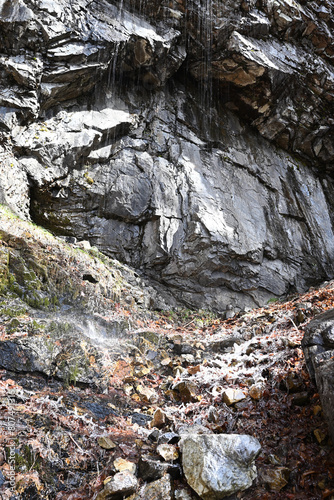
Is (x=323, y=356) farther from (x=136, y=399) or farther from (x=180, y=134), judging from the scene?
(x=180, y=134)

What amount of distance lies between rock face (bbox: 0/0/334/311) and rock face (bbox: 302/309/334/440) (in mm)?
6385

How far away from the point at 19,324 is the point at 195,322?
17.2ft

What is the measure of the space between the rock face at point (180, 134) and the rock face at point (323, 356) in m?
6.38

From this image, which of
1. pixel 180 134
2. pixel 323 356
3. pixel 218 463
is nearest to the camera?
pixel 218 463

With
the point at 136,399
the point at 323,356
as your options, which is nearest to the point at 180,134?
the point at 136,399

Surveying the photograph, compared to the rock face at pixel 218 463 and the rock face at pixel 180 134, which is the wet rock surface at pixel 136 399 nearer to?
the rock face at pixel 218 463

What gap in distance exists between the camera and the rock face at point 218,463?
2.86m

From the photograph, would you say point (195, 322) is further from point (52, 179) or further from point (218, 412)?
point (52, 179)

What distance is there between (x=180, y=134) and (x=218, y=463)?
1163 cm

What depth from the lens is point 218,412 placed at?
166 inches

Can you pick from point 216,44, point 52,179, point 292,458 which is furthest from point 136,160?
point 292,458

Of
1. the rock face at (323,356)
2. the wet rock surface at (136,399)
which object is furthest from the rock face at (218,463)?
the rock face at (323,356)

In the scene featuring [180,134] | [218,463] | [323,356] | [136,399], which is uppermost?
[323,356]

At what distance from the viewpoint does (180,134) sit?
12.6 meters
